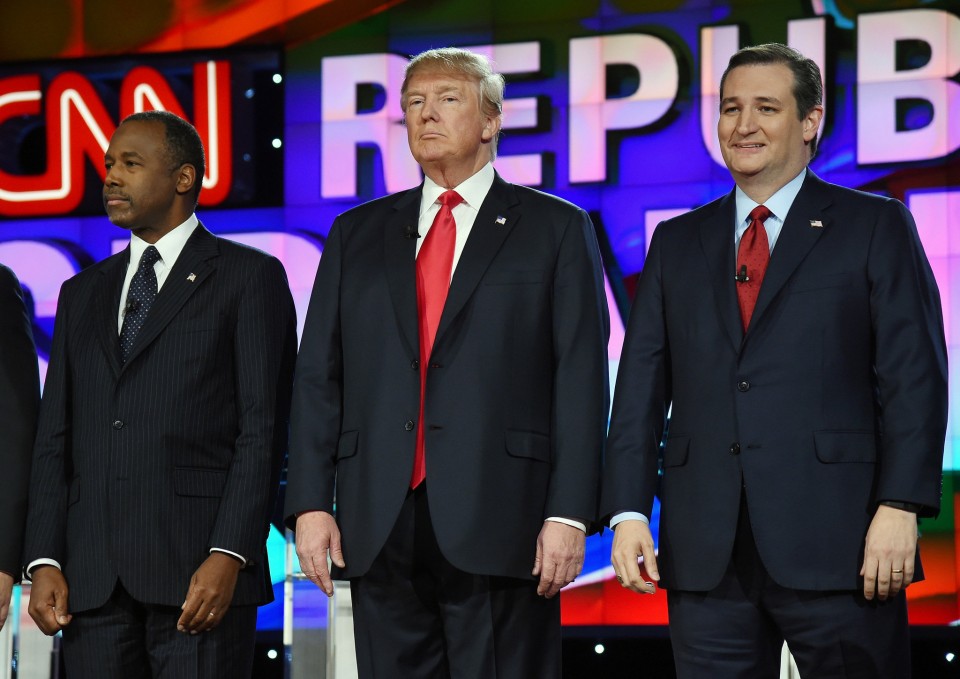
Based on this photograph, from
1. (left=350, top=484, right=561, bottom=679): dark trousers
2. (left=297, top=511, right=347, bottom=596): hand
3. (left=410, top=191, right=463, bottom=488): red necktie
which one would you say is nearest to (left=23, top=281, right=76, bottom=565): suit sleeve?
(left=297, top=511, right=347, bottom=596): hand

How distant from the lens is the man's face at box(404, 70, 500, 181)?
9.12 feet

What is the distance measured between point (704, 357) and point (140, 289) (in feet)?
4.34

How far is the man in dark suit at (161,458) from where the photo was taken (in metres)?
2.73

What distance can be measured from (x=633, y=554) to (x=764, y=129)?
36.6 inches

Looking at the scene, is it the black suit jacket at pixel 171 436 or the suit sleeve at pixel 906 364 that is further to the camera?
the black suit jacket at pixel 171 436

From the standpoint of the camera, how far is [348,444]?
2705 mm

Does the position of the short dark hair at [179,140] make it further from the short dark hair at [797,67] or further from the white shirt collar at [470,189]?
the short dark hair at [797,67]

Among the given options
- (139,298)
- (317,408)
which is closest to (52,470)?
(139,298)

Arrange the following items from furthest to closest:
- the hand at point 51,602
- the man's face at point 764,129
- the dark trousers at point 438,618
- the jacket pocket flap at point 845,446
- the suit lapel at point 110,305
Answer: the suit lapel at point 110,305, the hand at point 51,602, the man's face at point 764,129, the dark trousers at point 438,618, the jacket pocket flap at point 845,446

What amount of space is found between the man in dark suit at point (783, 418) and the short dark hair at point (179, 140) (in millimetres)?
1193

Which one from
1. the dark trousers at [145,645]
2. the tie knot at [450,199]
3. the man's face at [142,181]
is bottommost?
the dark trousers at [145,645]

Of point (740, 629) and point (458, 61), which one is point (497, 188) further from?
point (740, 629)

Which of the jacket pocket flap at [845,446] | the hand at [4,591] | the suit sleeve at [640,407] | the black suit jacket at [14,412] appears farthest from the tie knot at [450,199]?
the hand at [4,591]

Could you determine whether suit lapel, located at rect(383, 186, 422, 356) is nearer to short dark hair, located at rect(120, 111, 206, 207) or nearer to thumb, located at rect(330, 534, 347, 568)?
thumb, located at rect(330, 534, 347, 568)
